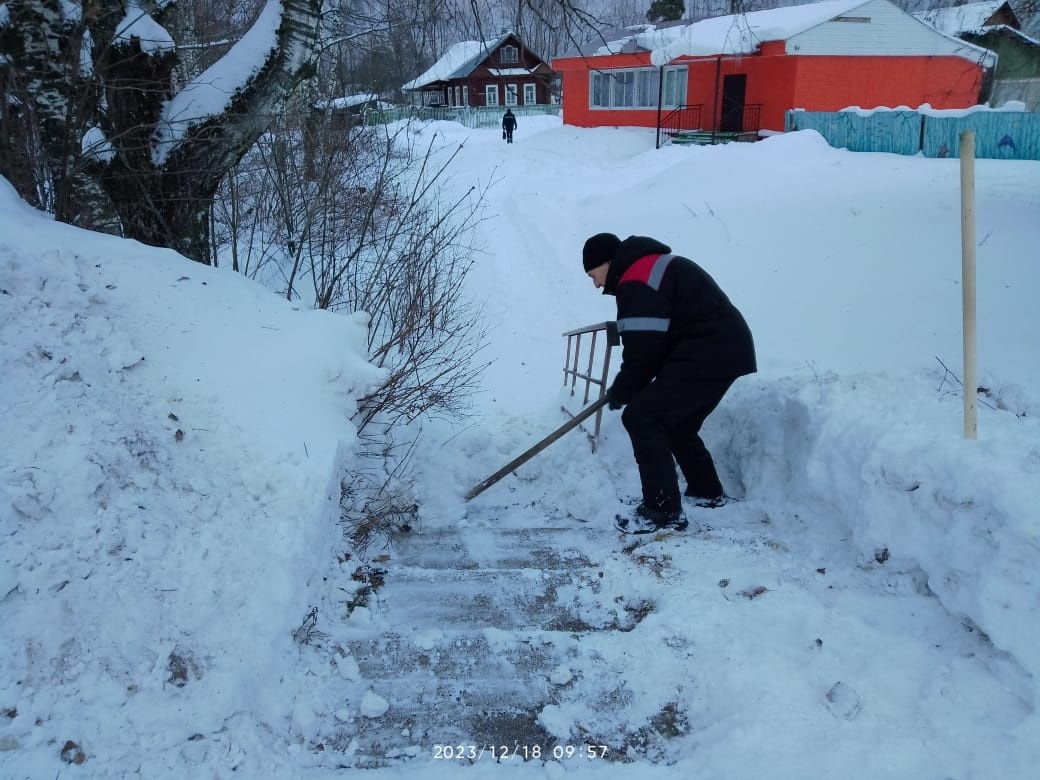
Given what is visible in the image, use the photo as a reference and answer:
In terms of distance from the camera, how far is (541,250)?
11.5m

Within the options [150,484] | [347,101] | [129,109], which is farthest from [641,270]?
[347,101]

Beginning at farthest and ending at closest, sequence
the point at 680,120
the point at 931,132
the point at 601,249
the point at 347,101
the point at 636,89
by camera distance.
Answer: the point at 636,89 < the point at 680,120 < the point at 931,132 < the point at 347,101 < the point at 601,249

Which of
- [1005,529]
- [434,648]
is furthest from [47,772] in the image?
[1005,529]

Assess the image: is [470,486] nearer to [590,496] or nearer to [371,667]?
[590,496]

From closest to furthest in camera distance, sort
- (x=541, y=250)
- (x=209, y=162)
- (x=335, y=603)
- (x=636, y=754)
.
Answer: (x=636, y=754), (x=335, y=603), (x=209, y=162), (x=541, y=250)

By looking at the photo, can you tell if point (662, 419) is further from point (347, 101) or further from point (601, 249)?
point (347, 101)

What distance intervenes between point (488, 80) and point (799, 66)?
28751 mm

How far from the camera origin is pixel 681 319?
3.67 metres

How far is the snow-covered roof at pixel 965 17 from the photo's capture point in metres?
26.2

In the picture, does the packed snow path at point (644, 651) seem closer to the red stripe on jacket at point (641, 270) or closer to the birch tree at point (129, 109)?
the red stripe on jacket at point (641, 270)

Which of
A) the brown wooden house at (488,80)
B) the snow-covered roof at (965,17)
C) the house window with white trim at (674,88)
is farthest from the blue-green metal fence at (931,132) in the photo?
the brown wooden house at (488,80)

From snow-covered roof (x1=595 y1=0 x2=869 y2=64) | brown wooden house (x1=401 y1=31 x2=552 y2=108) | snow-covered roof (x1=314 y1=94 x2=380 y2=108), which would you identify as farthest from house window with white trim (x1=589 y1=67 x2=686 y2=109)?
brown wooden house (x1=401 y1=31 x2=552 y2=108)

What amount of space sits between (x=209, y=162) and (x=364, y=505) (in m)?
2.61

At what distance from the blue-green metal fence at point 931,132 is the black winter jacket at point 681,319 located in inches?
509
